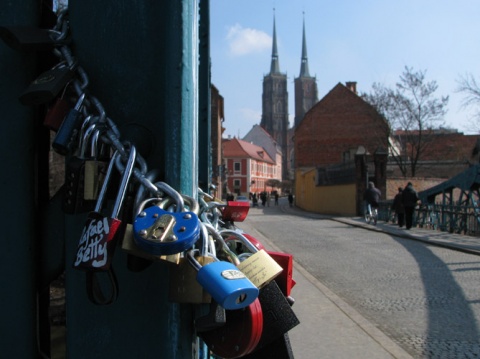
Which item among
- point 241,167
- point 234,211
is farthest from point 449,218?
point 241,167

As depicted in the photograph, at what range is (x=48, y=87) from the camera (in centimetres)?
120

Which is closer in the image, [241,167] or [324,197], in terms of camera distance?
[324,197]

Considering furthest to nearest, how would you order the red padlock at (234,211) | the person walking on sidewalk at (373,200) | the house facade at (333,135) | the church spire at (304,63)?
the church spire at (304,63) < the house facade at (333,135) < the person walking on sidewalk at (373,200) < the red padlock at (234,211)

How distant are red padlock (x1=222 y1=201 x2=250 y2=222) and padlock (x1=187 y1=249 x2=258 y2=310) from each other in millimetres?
1104

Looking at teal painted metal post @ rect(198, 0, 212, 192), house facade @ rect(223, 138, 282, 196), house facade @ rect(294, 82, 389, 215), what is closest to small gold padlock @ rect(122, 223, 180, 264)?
teal painted metal post @ rect(198, 0, 212, 192)

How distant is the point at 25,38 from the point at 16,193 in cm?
41

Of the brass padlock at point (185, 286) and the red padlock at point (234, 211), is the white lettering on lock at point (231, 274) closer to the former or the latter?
the brass padlock at point (185, 286)

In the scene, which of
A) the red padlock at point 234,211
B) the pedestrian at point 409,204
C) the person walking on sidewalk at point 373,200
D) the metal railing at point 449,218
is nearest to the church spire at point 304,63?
the person walking on sidewalk at point 373,200

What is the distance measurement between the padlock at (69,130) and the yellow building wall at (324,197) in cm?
2962

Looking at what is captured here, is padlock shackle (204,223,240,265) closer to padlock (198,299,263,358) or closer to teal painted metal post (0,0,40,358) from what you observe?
padlock (198,299,263,358)

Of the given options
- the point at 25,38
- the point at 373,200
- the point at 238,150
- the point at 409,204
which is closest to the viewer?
the point at 25,38

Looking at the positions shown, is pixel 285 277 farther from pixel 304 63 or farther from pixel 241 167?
pixel 304 63

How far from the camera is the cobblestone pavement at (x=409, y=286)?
15.8 ft

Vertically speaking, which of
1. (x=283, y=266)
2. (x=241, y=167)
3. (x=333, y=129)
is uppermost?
(x=333, y=129)
